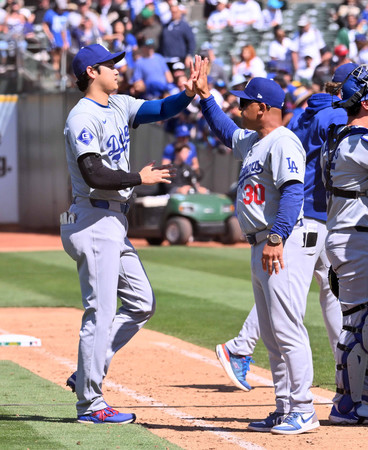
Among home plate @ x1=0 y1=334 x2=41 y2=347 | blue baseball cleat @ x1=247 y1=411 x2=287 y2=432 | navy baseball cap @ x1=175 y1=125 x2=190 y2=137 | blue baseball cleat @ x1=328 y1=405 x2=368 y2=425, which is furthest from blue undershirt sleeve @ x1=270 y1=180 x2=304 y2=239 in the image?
navy baseball cap @ x1=175 y1=125 x2=190 y2=137

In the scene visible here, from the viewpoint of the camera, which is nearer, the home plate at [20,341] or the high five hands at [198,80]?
the high five hands at [198,80]

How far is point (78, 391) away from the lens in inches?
215

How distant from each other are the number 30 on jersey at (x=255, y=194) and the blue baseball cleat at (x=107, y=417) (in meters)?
1.44

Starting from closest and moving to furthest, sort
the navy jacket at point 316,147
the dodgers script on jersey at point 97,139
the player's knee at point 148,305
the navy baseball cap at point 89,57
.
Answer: the dodgers script on jersey at point 97,139, the navy baseball cap at point 89,57, the player's knee at point 148,305, the navy jacket at point 316,147

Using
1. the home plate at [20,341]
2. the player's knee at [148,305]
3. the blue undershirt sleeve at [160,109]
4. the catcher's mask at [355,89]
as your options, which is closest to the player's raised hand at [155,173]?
the blue undershirt sleeve at [160,109]

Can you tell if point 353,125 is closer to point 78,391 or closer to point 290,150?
point 290,150

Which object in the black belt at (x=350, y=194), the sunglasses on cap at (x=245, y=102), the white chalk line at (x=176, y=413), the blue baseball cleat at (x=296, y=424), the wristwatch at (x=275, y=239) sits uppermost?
the sunglasses on cap at (x=245, y=102)

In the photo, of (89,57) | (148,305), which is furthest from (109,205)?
(89,57)

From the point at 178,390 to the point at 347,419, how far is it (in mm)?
1576

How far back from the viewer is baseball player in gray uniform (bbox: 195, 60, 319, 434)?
5.12 meters

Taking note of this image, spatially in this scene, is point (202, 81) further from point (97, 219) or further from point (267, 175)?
point (97, 219)

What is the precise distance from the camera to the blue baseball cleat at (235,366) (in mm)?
6840

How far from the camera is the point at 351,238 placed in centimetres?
557

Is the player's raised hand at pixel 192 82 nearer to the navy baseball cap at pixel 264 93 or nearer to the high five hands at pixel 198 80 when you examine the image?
the high five hands at pixel 198 80
